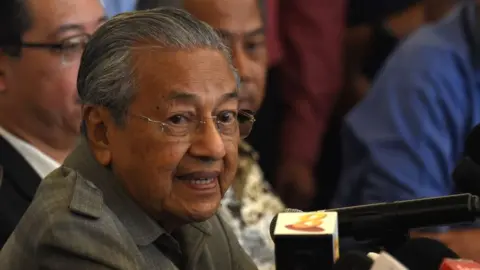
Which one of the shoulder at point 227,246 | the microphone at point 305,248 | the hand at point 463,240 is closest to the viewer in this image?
the microphone at point 305,248

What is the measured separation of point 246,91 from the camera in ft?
6.75

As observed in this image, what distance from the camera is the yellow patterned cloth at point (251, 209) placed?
1.95m

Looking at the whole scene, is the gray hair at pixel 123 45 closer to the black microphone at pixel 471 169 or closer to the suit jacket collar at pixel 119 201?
the suit jacket collar at pixel 119 201

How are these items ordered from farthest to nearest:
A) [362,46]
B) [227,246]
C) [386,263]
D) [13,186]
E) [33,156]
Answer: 1. [362,46]
2. [33,156]
3. [13,186]
4. [227,246]
5. [386,263]

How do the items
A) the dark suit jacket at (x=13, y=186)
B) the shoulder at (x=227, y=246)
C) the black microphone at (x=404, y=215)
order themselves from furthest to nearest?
the dark suit jacket at (x=13, y=186), the shoulder at (x=227, y=246), the black microphone at (x=404, y=215)

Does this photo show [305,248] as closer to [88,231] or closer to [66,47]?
[88,231]

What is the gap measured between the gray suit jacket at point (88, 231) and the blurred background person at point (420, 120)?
0.96m

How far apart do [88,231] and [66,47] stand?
775 millimetres

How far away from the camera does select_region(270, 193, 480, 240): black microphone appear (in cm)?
104

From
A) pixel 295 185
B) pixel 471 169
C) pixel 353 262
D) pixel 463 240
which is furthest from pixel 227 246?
pixel 295 185

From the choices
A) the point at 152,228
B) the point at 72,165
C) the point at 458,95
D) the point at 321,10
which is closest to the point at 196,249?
the point at 152,228

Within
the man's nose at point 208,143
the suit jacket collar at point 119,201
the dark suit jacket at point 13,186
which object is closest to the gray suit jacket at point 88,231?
the suit jacket collar at point 119,201

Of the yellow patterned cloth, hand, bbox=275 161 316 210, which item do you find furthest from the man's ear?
hand, bbox=275 161 316 210

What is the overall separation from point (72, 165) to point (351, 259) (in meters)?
0.46
